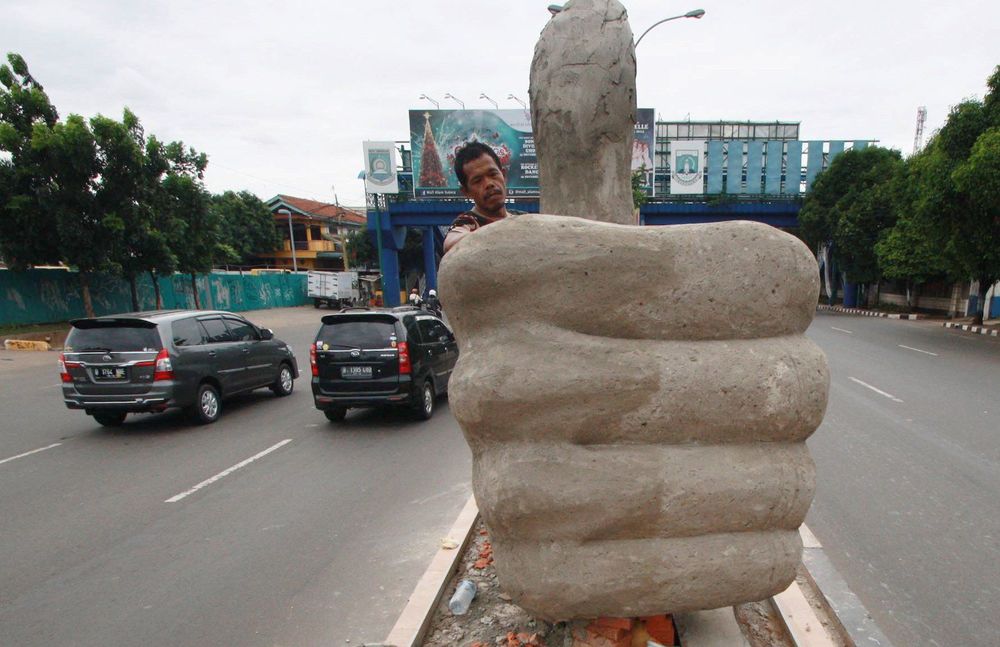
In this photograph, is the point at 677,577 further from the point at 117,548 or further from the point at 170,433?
the point at 170,433

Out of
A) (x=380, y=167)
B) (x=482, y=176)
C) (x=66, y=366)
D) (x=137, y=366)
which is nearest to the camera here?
(x=482, y=176)

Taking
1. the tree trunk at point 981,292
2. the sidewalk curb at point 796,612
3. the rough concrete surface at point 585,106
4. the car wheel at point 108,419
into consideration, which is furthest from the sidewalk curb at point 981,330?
the car wheel at point 108,419

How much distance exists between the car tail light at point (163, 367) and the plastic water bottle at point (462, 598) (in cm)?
556

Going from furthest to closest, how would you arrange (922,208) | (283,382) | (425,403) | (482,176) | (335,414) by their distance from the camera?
(922,208) → (283,382) → (335,414) → (425,403) → (482,176)

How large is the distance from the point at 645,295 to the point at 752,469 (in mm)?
763

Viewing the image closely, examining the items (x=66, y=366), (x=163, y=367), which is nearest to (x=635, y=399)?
(x=163, y=367)

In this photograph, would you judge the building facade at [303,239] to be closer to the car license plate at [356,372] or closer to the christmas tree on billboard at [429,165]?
the christmas tree on billboard at [429,165]

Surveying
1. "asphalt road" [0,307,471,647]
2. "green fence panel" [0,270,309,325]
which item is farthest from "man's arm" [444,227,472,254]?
"green fence panel" [0,270,309,325]

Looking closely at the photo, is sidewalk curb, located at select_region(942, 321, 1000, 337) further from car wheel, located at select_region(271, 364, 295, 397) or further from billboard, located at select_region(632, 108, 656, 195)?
car wheel, located at select_region(271, 364, 295, 397)

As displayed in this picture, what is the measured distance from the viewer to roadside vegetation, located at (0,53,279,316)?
14367 mm

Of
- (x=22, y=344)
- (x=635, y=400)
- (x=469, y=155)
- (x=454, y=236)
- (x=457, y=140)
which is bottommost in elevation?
(x=22, y=344)

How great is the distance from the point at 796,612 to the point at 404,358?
201 inches

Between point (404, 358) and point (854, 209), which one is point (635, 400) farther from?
point (854, 209)

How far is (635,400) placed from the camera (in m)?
1.98
